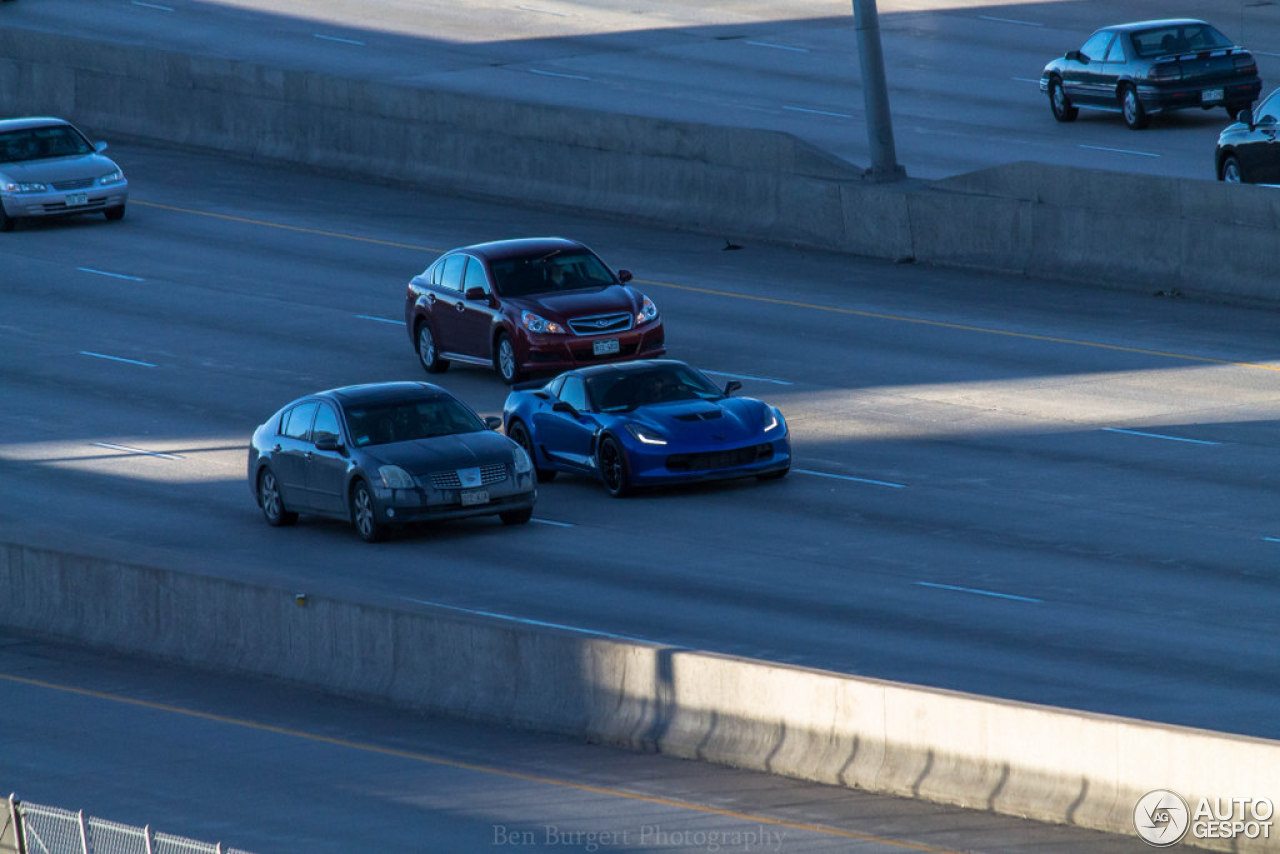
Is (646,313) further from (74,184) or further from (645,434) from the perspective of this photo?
(74,184)

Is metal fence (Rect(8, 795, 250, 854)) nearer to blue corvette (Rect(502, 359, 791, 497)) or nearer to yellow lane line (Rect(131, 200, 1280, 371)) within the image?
blue corvette (Rect(502, 359, 791, 497))

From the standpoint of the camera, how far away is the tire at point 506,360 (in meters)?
29.6

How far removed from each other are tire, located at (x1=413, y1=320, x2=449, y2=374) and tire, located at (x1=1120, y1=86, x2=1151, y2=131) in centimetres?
1644

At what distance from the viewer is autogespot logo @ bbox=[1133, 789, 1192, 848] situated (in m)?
12.5

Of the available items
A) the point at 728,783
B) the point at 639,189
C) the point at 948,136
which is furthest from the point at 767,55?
the point at 728,783

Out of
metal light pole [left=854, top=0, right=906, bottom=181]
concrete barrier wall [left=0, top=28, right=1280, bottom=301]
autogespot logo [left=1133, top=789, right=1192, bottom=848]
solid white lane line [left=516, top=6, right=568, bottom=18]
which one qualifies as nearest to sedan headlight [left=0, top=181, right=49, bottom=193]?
concrete barrier wall [left=0, top=28, right=1280, bottom=301]

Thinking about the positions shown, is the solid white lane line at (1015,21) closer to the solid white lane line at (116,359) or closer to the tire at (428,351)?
the tire at (428,351)

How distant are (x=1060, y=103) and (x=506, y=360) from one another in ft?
58.3

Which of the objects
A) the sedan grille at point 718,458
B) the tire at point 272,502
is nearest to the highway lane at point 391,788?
the tire at point 272,502

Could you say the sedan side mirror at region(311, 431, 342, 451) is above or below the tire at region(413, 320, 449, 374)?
above

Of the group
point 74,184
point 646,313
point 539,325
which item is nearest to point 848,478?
point 646,313

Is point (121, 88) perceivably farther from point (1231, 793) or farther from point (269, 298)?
point (1231, 793)

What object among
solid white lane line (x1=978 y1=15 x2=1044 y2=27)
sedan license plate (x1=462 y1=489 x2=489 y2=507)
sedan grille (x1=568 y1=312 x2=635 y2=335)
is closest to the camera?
sedan license plate (x1=462 y1=489 x2=489 y2=507)

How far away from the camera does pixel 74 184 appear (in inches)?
1607
